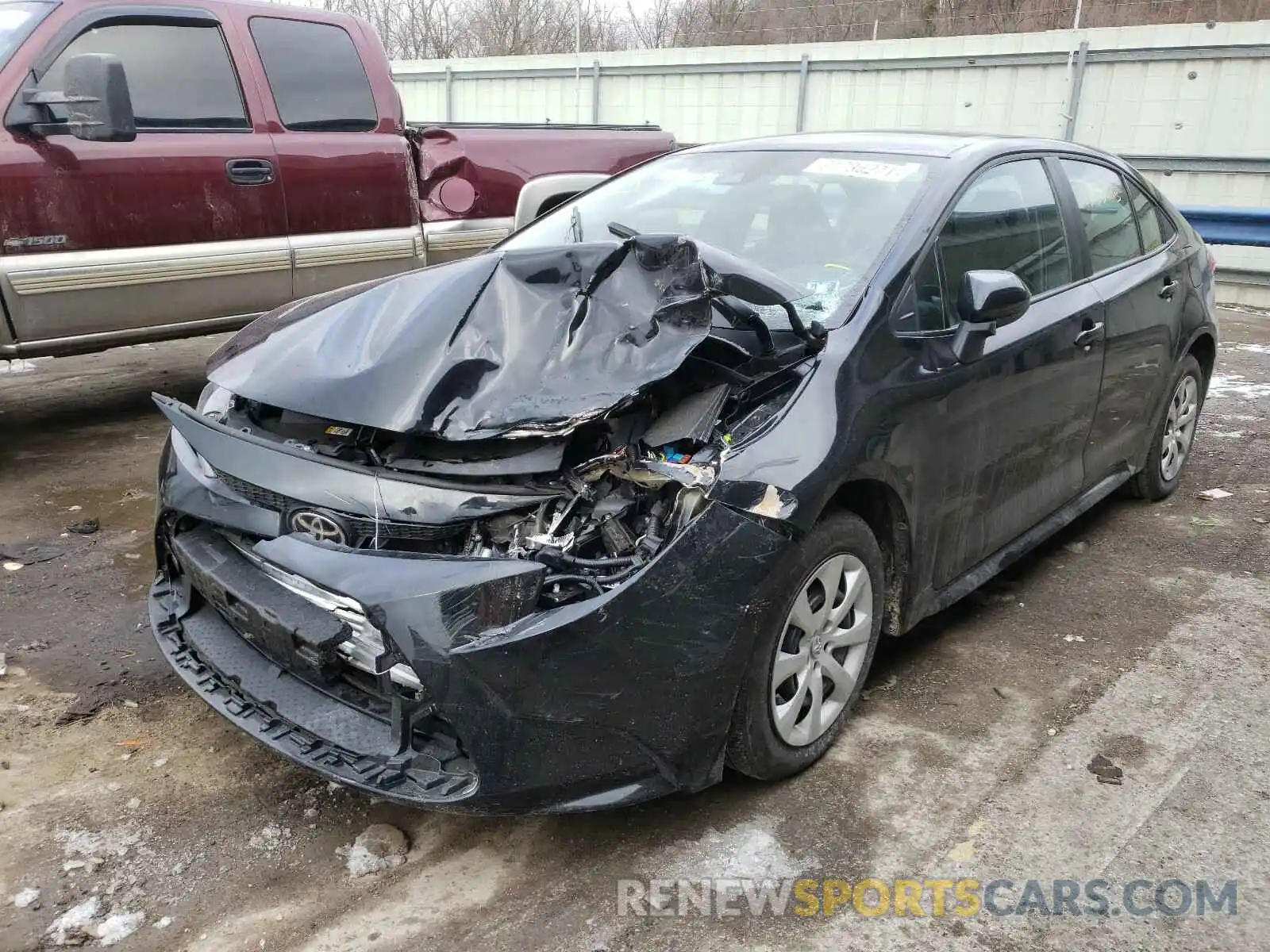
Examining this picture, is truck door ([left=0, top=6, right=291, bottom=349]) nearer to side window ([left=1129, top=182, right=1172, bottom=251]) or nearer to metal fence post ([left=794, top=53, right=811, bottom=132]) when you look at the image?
side window ([left=1129, top=182, right=1172, bottom=251])

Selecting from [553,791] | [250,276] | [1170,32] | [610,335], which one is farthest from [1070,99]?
[553,791]

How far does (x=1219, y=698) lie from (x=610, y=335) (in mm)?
2329

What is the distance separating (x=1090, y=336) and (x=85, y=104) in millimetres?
4512

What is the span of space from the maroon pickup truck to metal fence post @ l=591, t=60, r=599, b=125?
1008 centimetres

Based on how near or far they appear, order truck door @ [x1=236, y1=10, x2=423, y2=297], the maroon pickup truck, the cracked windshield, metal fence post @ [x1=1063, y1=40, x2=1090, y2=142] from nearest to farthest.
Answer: the cracked windshield → the maroon pickup truck → truck door @ [x1=236, y1=10, x2=423, y2=297] → metal fence post @ [x1=1063, y1=40, x2=1090, y2=142]

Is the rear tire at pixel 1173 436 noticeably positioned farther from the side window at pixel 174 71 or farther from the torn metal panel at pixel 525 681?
the side window at pixel 174 71

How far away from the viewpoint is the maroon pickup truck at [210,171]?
4664 millimetres

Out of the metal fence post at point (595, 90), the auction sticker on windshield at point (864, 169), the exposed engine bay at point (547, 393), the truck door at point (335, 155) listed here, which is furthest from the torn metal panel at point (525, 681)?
the metal fence post at point (595, 90)

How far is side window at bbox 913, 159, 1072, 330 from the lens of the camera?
3.07m

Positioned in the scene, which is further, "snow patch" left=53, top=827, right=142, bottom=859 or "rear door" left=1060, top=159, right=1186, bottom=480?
"rear door" left=1060, top=159, right=1186, bottom=480

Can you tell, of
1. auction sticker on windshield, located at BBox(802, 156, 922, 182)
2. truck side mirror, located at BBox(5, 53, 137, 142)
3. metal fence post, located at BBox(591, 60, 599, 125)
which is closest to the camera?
auction sticker on windshield, located at BBox(802, 156, 922, 182)

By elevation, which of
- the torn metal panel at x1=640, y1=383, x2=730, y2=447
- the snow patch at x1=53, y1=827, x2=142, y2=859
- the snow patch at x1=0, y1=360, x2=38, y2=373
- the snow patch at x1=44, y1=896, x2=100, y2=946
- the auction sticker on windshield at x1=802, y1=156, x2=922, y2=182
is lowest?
the snow patch at x1=0, y1=360, x2=38, y2=373

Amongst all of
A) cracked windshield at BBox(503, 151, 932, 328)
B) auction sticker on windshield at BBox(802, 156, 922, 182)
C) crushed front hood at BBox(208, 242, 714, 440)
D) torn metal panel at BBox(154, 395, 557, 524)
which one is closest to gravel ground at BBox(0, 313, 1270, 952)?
torn metal panel at BBox(154, 395, 557, 524)

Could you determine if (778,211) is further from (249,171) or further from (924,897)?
(249,171)
